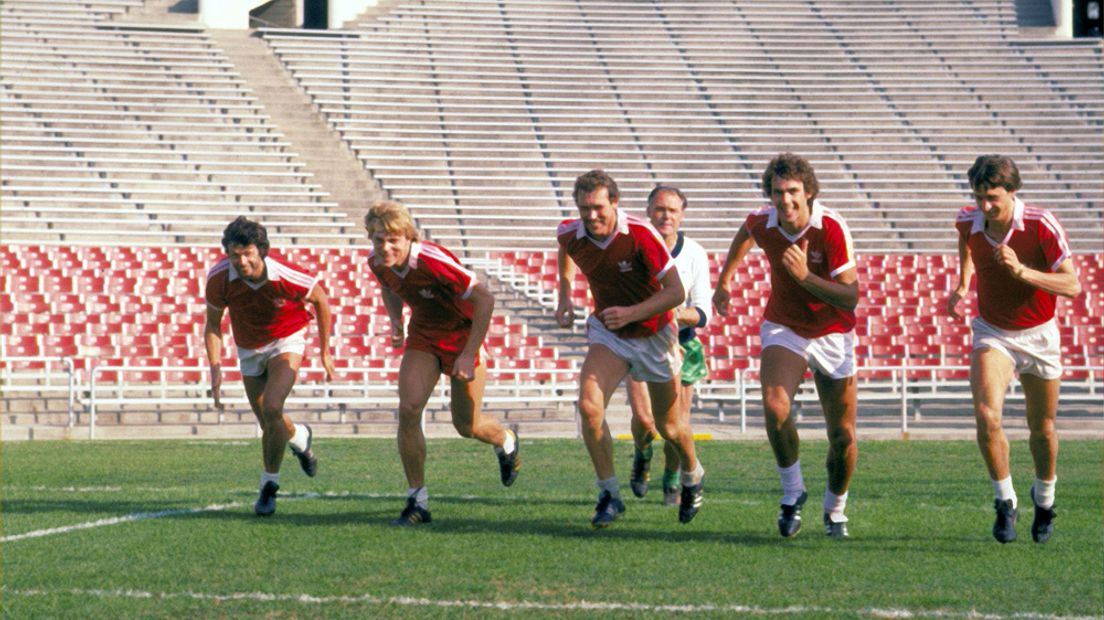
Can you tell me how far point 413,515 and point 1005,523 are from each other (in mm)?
3205

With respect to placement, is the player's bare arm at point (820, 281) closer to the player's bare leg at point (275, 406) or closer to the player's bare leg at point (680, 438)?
the player's bare leg at point (680, 438)

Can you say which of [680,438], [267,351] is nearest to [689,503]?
[680,438]

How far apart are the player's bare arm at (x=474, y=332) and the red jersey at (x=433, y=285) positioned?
0.07 m

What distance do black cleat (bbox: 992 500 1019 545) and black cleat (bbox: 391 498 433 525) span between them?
312cm

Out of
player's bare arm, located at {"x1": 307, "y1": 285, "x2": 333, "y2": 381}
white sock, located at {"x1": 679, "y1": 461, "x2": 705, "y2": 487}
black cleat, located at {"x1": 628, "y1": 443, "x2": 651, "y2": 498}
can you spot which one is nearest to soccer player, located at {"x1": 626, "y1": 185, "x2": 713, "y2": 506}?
black cleat, located at {"x1": 628, "y1": 443, "x2": 651, "y2": 498}

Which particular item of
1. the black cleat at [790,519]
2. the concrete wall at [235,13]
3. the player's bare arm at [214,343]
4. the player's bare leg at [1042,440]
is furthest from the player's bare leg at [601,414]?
the concrete wall at [235,13]

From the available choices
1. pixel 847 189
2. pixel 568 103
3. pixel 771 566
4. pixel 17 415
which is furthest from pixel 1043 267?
pixel 568 103

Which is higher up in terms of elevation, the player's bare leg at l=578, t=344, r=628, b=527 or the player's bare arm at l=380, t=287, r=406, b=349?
the player's bare arm at l=380, t=287, r=406, b=349

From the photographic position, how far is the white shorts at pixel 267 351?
9.55m

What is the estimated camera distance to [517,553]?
23.5ft

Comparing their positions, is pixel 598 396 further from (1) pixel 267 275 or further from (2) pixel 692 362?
(1) pixel 267 275

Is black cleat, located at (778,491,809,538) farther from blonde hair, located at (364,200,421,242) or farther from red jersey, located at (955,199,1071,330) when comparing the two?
blonde hair, located at (364,200,421,242)

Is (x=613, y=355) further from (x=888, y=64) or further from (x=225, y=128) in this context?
(x=888, y=64)

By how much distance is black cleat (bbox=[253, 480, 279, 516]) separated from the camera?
8.73 m
